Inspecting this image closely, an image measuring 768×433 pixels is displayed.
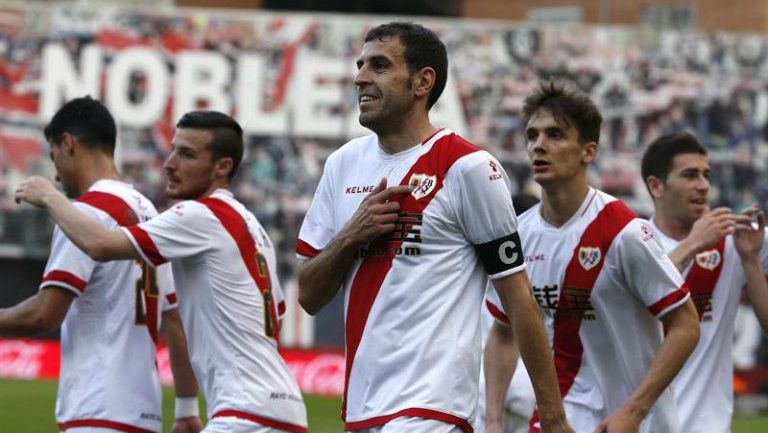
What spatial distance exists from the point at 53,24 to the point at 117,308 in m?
20.0

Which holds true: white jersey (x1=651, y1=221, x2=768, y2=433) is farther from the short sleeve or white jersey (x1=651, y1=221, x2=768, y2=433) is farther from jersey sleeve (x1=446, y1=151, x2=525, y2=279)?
the short sleeve

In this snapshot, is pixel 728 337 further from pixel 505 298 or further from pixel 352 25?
pixel 352 25

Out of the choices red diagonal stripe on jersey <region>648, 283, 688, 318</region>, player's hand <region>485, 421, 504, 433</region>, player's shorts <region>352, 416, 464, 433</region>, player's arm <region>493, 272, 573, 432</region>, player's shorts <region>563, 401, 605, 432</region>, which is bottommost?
player's hand <region>485, 421, 504, 433</region>

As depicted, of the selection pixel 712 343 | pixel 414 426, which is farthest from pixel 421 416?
pixel 712 343

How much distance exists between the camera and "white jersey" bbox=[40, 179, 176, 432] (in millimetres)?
6934

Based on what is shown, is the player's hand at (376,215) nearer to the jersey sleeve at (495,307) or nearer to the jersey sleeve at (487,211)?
the jersey sleeve at (487,211)

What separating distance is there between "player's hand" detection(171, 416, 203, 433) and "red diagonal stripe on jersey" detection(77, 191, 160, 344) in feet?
1.63

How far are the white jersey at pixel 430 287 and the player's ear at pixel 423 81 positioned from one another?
0.19 meters

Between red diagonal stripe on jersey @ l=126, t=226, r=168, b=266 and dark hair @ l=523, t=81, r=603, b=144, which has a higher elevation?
dark hair @ l=523, t=81, r=603, b=144

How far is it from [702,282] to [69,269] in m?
3.13

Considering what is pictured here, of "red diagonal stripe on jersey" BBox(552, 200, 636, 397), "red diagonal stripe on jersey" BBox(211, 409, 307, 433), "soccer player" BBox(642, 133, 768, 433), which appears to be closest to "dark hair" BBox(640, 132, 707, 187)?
"soccer player" BBox(642, 133, 768, 433)

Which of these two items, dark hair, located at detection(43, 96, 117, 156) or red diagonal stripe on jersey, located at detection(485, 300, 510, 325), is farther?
dark hair, located at detection(43, 96, 117, 156)

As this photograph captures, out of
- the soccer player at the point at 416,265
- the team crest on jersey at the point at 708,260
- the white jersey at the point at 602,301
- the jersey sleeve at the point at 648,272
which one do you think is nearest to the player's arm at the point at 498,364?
the white jersey at the point at 602,301

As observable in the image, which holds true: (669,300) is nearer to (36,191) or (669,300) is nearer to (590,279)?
(590,279)
